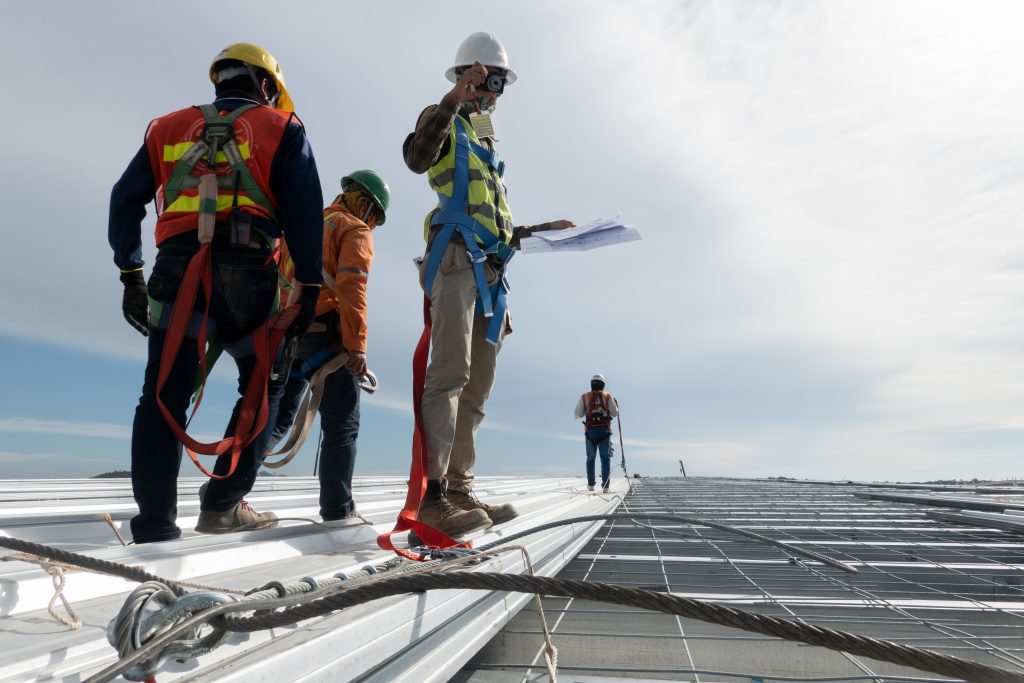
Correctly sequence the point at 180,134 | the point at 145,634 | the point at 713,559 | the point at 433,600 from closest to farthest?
the point at 145,634 → the point at 433,600 → the point at 180,134 → the point at 713,559

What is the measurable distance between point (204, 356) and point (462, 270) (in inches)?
33.2

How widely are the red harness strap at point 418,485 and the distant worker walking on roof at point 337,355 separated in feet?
0.71

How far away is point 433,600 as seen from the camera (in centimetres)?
92

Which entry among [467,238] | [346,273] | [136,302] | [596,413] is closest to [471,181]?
[467,238]

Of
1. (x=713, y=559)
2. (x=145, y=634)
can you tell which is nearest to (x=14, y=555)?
(x=145, y=634)

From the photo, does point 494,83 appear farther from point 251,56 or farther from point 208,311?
point 208,311

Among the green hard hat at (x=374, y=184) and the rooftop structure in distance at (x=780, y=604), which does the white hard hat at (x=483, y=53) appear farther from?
the rooftop structure in distance at (x=780, y=604)

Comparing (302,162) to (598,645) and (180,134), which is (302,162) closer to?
(180,134)

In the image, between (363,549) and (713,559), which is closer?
(363,549)

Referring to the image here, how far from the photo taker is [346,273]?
1965 mm

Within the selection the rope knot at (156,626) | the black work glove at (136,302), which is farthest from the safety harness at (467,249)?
the rope knot at (156,626)

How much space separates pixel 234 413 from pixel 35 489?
1770 mm

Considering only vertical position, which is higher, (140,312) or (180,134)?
(180,134)

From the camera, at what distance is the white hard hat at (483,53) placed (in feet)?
6.96
